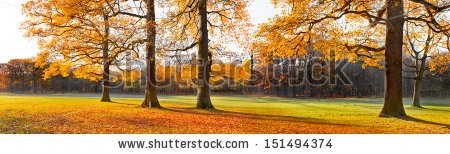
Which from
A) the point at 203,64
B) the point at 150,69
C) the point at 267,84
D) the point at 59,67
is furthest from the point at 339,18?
the point at 267,84

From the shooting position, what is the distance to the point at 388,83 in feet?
57.1

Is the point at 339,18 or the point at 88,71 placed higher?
the point at 339,18

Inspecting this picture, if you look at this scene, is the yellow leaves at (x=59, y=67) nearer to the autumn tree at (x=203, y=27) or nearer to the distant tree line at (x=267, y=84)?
the autumn tree at (x=203, y=27)

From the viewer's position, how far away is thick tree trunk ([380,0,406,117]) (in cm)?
A: 1725

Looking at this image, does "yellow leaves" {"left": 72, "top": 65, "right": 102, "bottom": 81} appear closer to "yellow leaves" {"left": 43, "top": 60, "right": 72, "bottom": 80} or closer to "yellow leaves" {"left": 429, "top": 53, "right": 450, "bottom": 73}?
"yellow leaves" {"left": 43, "top": 60, "right": 72, "bottom": 80}

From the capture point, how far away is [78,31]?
2361 cm

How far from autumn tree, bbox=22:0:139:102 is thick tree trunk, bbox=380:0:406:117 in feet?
44.8

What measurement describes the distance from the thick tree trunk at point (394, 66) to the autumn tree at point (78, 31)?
44.8 feet

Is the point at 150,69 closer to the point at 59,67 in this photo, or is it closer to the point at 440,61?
the point at 59,67

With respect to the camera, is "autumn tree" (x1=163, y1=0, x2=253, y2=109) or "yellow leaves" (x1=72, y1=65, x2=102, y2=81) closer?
"autumn tree" (x1=163, y1=0, x2=253, y2=109)

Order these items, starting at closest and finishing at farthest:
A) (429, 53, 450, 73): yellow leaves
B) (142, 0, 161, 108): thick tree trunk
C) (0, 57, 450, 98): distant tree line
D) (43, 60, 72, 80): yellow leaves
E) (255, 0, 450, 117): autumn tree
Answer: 1. (255, 0, 450, 117): autumn tree
2. (142, 0, 161, 108): thick tree trunk
3. (43, 60, 72, 80): yellow leaves
4. (429, 53, 450, 73): yellow leaves
5. (0, 57, 450, 98): distant tree line

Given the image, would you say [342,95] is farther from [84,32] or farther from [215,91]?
[84,32]

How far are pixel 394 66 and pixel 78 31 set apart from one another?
19.8 meters

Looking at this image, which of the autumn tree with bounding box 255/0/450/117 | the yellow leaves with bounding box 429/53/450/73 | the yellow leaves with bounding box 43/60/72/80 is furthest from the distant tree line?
the autumn tree with bounding box 255/0/450/117
